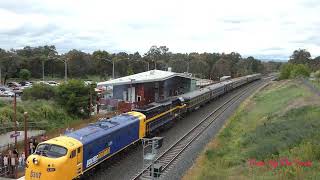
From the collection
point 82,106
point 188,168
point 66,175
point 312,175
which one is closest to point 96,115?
point 82,106

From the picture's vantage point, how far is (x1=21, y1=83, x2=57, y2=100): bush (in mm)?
55375

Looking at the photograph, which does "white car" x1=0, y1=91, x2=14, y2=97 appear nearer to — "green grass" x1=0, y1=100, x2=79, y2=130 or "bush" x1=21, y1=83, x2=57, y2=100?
"bush" x1=21, y1=83, x2=57, y2=100

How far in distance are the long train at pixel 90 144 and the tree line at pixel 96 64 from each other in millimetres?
50959

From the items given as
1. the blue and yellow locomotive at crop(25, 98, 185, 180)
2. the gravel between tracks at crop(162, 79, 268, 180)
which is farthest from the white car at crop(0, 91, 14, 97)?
the blue and yellow locomotive at crop(25, 98, 185, 180)

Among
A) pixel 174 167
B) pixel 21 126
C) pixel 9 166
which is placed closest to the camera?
pixel 9 166

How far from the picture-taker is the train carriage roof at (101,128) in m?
23.9

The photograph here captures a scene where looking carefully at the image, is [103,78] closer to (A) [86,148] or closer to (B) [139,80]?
(B) [139,80]

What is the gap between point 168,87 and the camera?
228 feet

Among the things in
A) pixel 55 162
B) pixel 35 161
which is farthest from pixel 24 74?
pixel 55 162

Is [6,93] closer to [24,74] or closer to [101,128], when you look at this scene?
[24,74]

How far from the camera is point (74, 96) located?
4769 centimetres

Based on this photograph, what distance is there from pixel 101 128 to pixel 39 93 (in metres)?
31.8

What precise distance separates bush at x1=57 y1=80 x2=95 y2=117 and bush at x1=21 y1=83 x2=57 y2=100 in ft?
23.0

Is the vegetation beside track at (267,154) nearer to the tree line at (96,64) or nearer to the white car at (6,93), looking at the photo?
the white car at (6,93)
